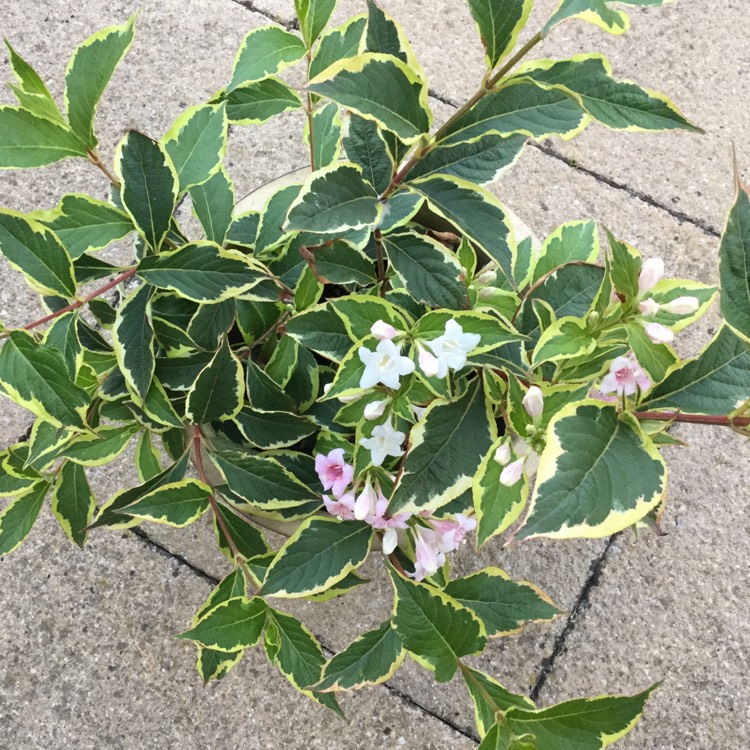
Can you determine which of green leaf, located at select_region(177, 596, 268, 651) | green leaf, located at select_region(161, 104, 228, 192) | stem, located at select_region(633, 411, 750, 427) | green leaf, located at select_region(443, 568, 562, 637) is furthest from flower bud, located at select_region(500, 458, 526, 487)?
green leaf, located at select_region(161, 104, 228, 192)

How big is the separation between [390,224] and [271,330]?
0.23 metres

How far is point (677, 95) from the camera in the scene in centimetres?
173

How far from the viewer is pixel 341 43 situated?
914 mm

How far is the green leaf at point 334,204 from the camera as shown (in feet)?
2.10

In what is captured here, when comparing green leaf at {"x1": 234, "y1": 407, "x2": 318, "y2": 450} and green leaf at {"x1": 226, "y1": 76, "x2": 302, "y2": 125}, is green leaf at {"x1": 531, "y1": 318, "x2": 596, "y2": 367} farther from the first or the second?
green leaf at {"x1": 226, "y1": 76, "x2": 302, "y2": 125}

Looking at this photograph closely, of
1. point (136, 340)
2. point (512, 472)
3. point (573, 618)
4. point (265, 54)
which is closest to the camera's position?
point (512, 472)

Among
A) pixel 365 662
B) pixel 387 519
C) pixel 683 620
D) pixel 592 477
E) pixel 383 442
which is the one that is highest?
pixel 592 477

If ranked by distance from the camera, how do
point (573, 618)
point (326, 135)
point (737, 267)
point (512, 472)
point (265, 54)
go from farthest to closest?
point (573, 618) → point (326, 135) → point (265, 54) → point (512, 472) → point (737, 267)

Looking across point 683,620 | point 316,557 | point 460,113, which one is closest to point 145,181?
point 460,113

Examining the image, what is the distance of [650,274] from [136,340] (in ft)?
1.59

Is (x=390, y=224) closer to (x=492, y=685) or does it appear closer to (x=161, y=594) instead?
(x=492, y=685)

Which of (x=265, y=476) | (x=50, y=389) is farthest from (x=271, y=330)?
(x=50, y=389)

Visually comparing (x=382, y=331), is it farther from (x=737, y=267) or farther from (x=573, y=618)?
(x=573, y=618)

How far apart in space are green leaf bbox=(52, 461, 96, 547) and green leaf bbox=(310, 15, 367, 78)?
564mm
